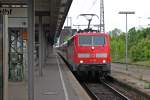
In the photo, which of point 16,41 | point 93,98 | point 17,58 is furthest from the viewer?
point 16,41

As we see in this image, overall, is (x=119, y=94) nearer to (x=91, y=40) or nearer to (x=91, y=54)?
(x=91, y=54)

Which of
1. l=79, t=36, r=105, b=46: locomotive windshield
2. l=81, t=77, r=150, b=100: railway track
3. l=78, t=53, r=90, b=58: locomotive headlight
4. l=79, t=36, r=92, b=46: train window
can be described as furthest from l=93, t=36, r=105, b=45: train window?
l=81, t=77, r=150, b=100: railway track

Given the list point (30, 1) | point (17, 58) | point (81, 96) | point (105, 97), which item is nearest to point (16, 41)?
point (17, 58)

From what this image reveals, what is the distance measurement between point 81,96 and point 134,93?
5.88m

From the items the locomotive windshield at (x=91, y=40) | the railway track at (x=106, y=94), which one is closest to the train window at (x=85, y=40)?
the locomotive windshield at (x=91, y=40)

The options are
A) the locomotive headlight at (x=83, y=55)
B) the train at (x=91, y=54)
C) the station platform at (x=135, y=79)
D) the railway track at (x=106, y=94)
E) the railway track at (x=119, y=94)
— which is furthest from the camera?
the locomotive headlight at (x=83, y=55)

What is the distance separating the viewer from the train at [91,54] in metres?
27.4

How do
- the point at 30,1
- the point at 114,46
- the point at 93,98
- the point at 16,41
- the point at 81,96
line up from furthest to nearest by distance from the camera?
the point at 114,46 < the point at 16,41 < the point at 93,98 < the point at 81,96 < the point at 30,1

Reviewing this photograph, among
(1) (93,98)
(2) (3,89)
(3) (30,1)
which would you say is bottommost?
(1) (93,98)

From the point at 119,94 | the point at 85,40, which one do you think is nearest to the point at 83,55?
the point at 85,40

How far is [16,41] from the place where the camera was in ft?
88.2

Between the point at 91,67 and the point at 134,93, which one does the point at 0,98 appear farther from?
the point at 91,67

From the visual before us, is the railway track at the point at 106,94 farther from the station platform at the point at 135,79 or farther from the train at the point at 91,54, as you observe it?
the train at the point at 91,54

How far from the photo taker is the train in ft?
90.0
